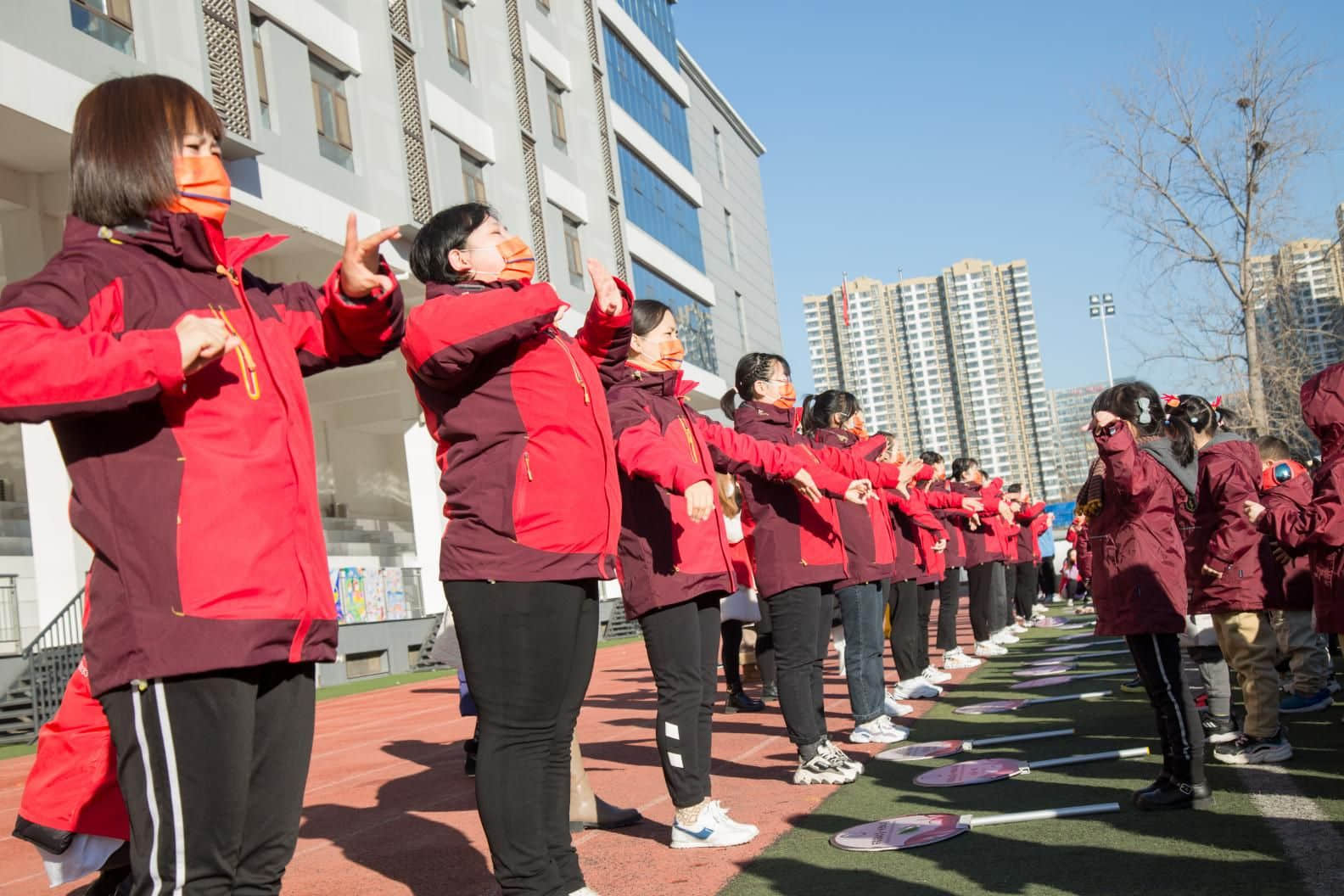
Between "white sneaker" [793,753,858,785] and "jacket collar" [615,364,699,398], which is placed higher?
"jacket collar" [615,364,699,398]

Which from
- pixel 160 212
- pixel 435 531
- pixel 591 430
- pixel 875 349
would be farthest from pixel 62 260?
pixel 875 349

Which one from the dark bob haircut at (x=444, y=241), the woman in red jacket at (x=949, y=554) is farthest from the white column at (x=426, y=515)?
the dark bob haircut at (x=444, y=241)

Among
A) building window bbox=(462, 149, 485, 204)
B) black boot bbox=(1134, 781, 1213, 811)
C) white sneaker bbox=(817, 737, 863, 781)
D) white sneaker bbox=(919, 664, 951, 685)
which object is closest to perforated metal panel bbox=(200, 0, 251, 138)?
building window bbox=(462, 149, 485, 204)

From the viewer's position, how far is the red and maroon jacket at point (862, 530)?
8.03 meters

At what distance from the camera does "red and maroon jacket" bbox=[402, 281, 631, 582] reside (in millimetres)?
3828

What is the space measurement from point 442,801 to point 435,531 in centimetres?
2118

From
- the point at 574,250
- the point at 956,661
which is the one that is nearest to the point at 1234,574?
the point at 956,661

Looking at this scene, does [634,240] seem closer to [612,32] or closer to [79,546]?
[612,32]

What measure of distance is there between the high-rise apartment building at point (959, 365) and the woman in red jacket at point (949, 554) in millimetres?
116906

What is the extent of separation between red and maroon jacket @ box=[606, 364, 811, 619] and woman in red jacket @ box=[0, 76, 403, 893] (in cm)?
229

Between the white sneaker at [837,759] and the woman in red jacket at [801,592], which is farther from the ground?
the woman in red jacket at [801,592]

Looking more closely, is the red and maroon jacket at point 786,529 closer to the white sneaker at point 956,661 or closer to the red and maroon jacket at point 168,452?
the red and maroon jacket at point 168,452

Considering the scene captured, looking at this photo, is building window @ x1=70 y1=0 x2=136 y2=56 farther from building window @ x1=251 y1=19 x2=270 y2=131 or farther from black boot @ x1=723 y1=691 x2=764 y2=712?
black boot @ x1=723 y1=691 x2=764 y2=712

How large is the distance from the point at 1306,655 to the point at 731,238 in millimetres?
50674
